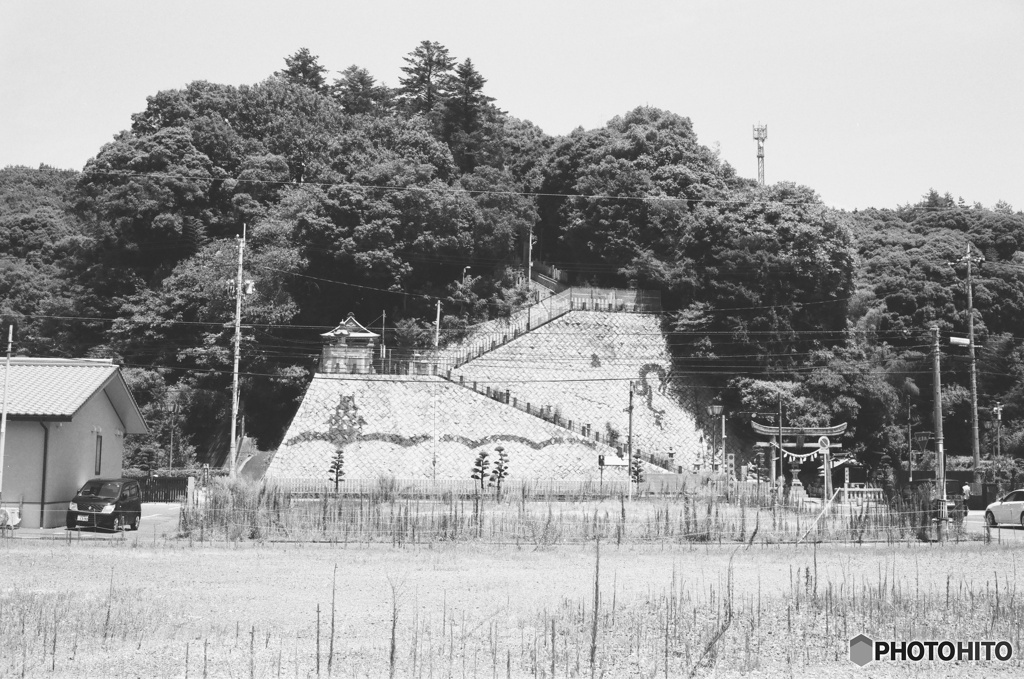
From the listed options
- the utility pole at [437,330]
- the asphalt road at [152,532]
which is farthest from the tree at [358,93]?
the asphalt road at [152,532]

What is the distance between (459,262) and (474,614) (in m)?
38.7

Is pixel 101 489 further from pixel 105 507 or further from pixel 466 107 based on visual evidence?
pixel 466 107

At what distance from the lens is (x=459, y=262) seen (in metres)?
52.6

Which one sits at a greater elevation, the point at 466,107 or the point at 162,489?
Result: the point at 466,107

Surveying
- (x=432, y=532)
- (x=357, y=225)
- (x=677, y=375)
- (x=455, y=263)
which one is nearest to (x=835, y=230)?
(x=677, y=375)

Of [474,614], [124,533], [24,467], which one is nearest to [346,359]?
[24,467]

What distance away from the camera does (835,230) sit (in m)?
52.6

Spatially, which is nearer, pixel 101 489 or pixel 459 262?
pixel 101 489

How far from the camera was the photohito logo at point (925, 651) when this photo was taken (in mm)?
12984

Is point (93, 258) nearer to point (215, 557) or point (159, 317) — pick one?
point (159, 317)

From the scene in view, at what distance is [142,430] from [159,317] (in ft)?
62.0

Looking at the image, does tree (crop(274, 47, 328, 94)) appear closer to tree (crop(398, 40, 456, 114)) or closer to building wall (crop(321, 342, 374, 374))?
tree (crop(398, 40, 456, 114))

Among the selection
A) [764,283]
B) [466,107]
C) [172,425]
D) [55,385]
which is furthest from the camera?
[466,107]

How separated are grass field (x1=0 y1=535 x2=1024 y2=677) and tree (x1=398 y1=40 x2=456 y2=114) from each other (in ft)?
171
